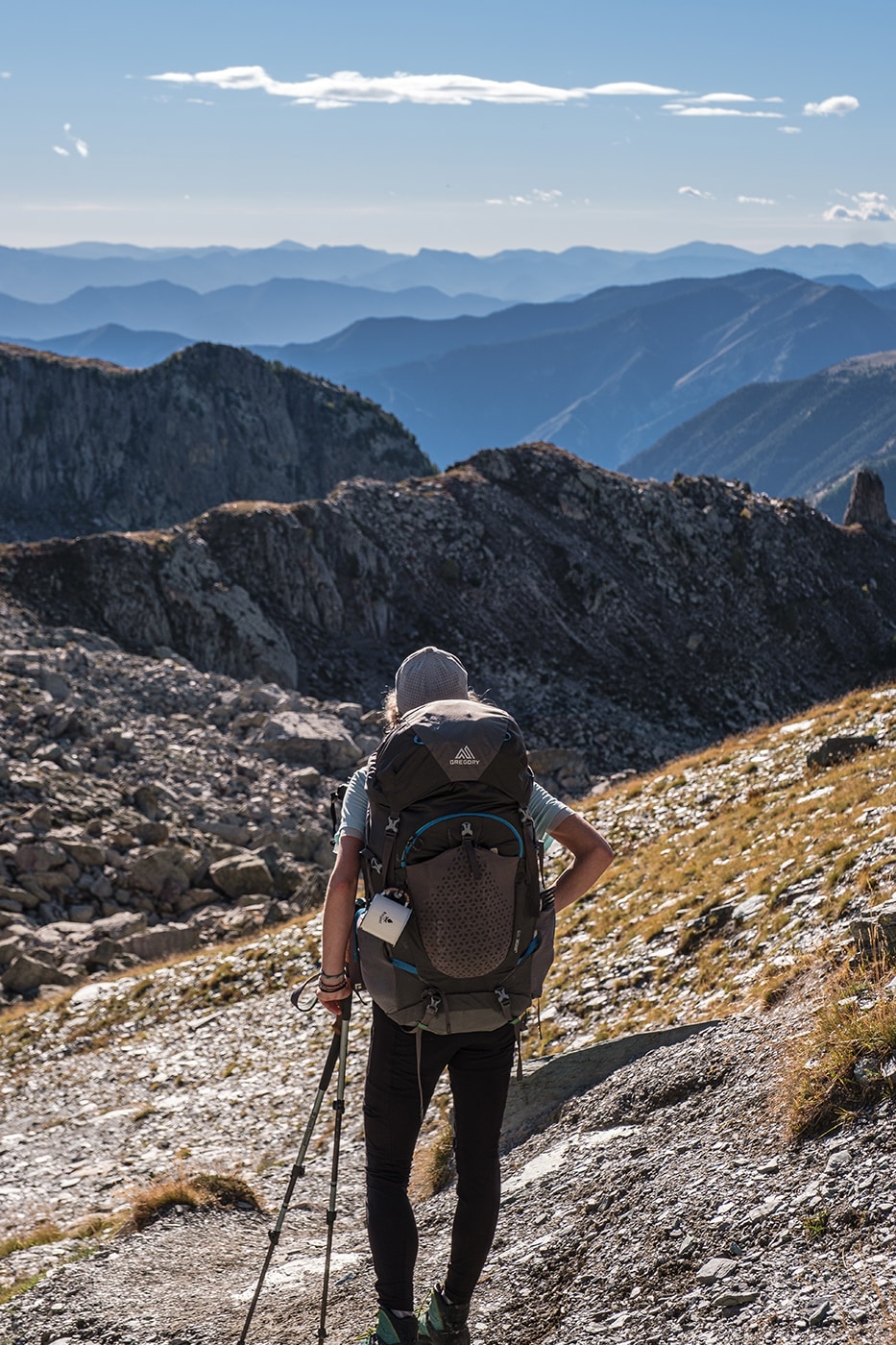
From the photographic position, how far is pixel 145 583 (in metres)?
50.2

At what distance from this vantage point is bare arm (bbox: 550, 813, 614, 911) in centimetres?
548


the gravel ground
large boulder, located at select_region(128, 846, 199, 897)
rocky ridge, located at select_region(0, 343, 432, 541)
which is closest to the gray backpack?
the gravel ground

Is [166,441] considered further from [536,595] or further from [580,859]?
[580,859]

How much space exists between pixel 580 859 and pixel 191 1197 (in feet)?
17.5

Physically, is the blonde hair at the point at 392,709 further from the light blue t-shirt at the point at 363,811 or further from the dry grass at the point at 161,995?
the dry grass at the point at 161,995

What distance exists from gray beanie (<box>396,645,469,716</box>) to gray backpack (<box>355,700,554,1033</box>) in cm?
42

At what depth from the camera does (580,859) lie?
5.65 meters

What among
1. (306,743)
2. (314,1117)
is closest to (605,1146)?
(314,1117)

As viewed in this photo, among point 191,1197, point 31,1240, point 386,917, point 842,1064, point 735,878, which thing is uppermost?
point 386,917

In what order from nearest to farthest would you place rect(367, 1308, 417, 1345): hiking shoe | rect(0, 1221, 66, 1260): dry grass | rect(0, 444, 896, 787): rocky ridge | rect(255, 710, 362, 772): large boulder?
rect(367, 1308, 417, 1345): hiking shoe → rect(0, 1221, 66, 1260): dry grass → rect(255, 710, 362, 772): large boulder → rect(0, 444, 896, 787): rocky ridge

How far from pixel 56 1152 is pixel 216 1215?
5.11m

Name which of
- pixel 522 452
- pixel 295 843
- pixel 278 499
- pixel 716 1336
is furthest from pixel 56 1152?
pixel 278 499

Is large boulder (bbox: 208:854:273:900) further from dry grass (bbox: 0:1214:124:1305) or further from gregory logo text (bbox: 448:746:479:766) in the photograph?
gregory logo text (bbox: 448:746:479:766)

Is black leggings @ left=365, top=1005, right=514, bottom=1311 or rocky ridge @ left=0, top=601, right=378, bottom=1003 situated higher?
black leggings @ left=365, top=1005, right=514, bottom=1311
